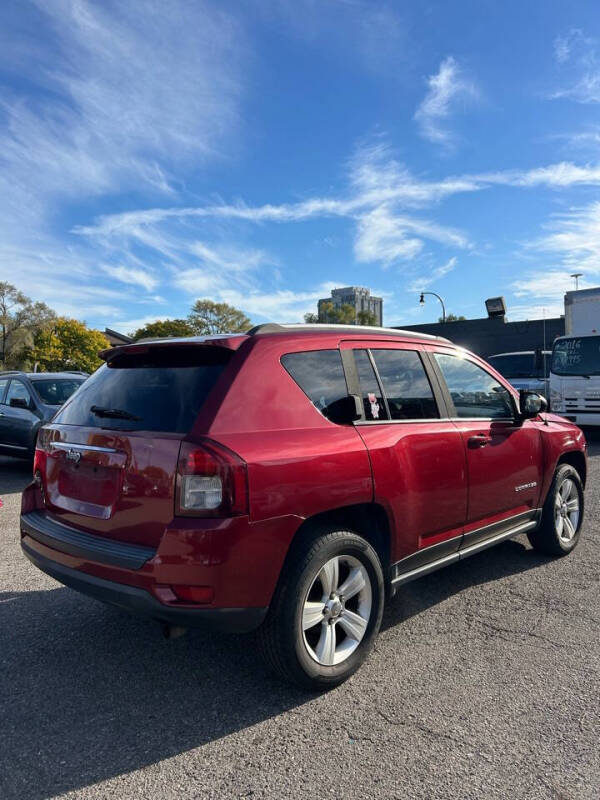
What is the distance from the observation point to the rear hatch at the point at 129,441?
102 inches

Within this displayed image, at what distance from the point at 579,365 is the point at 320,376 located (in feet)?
36.7

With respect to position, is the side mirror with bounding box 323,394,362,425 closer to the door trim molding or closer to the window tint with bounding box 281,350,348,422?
the window tint with bounding box 281,350,348,422

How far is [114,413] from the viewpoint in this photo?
2.94m

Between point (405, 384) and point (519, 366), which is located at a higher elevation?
point (519, 366)

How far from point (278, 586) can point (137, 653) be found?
1154mm

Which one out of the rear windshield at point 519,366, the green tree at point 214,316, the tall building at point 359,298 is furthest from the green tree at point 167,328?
the rear windshield at point 519,366

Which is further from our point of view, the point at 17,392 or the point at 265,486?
the point at 17,392

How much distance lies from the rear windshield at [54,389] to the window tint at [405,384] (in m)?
7.20

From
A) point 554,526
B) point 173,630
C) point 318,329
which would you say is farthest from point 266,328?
point 554,526

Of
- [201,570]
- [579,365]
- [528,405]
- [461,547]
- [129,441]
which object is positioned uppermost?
[579,365]

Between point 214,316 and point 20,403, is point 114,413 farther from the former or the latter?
point 214,316

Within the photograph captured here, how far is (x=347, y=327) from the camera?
3.50 meters

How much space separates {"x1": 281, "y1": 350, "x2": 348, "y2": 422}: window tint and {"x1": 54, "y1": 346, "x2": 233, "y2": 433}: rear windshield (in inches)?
14.2

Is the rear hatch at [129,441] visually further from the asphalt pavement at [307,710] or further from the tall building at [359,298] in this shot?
the tall building at [359,298]
